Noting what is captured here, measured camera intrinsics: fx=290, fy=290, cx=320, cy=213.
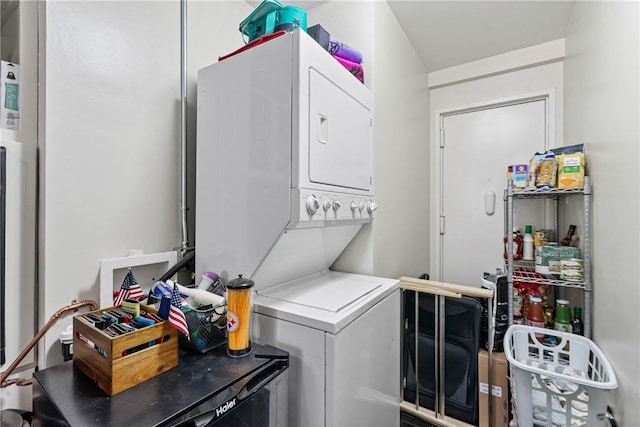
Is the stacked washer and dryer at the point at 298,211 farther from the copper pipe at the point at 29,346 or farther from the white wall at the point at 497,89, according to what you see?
the white wall at the point at 497,89

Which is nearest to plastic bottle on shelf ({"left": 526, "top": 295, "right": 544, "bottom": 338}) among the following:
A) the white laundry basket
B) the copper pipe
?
the white laundry basket

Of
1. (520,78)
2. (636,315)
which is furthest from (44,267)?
(520,78)

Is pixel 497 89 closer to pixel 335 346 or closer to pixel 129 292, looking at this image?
pixel 335 346

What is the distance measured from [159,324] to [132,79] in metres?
1.19

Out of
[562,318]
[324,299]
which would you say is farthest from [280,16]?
[562,318]

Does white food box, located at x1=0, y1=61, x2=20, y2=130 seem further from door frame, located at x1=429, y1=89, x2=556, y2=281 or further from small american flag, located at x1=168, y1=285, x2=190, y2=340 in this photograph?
door frame, located at x1=429, y1=89, x2=556, y2=281

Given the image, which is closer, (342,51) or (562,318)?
(342,51)

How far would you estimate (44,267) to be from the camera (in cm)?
116

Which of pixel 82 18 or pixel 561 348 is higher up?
pixel 82 18

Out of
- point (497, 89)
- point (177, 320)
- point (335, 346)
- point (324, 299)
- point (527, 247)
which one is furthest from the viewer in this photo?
point (497, 89)

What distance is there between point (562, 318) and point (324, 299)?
5.80 feet

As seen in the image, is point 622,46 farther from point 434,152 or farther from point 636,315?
point 434,152

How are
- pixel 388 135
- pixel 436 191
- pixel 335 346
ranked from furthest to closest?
1. pixel 436 191
2. pixel 388 135
3. pixel 335 346

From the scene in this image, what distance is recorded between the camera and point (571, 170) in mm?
1840
